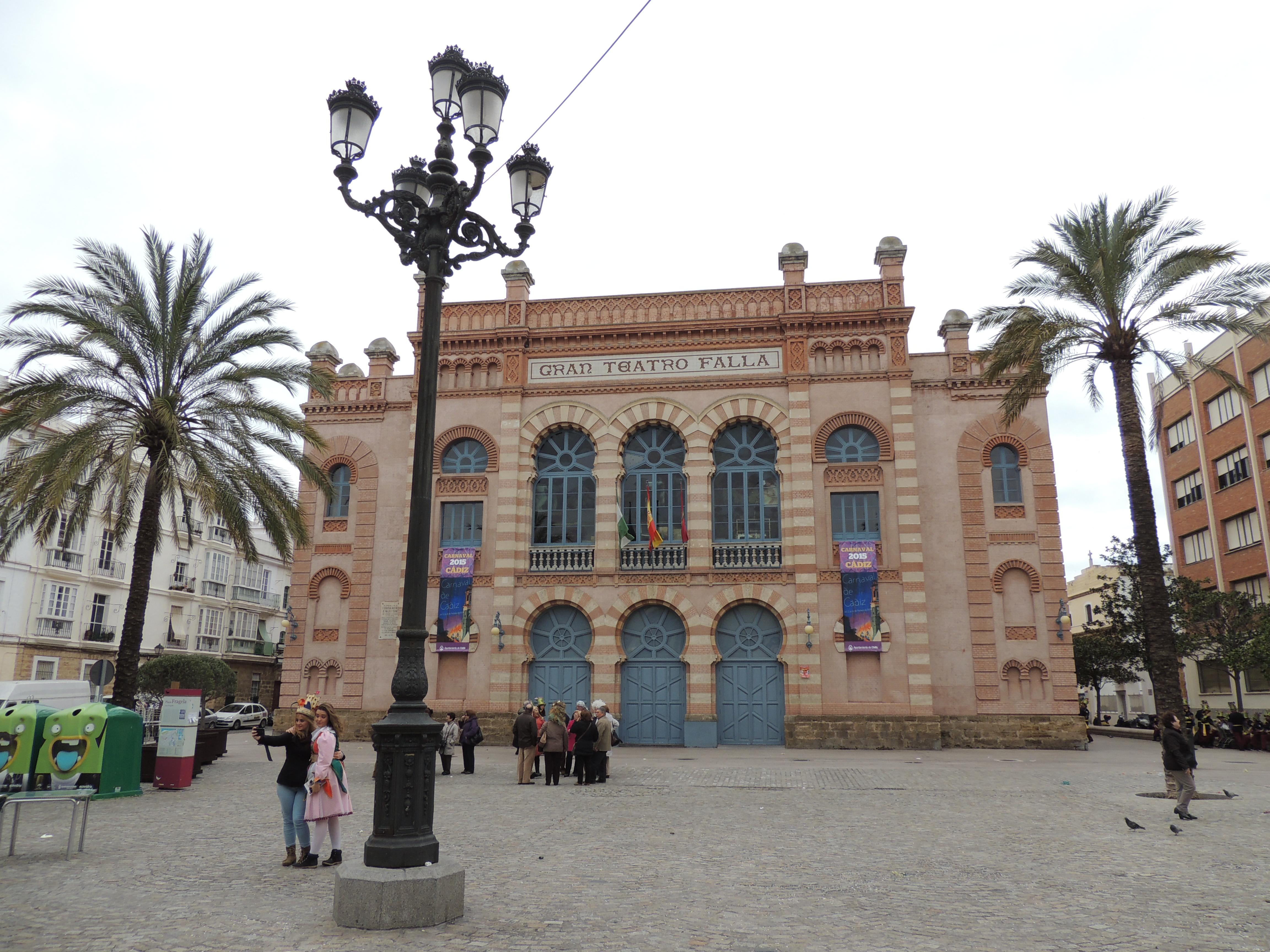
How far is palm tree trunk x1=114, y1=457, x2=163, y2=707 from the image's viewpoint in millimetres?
16922

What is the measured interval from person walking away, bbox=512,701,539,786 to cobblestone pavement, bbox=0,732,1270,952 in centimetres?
125

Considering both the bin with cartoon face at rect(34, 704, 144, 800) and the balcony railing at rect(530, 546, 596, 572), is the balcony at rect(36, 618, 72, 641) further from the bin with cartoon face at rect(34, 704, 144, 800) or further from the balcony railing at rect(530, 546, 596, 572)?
the bin with cartoon face at rect(34, 704, 144, 800)

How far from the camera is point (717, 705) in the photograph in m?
25.9

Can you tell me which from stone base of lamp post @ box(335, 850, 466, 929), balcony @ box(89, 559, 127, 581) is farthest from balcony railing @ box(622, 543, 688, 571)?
balcony @ box(89, 559, 127, 581)

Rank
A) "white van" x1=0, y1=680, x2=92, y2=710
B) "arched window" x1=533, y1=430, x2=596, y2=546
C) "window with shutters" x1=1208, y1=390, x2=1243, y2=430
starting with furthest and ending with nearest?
1. "window with shutters" x1=1208, y1=390, x2=1243, y2=430
2. "arched window" x1=533, y1=430, x2=596, y2=546
3. "white van" x1=0, y1=680, x2=92, y2=710

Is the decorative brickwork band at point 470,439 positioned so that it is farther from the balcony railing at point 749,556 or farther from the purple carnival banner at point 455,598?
the balcony railing at point 749,556

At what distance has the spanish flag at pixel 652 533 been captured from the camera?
26.6 metres

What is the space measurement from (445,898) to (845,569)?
66.7 ft

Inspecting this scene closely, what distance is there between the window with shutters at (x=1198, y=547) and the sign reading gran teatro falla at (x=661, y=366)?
26182mm

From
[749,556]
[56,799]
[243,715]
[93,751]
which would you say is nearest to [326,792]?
[56,799]

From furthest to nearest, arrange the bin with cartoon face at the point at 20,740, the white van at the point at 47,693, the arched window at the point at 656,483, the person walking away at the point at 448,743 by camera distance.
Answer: the arched window at the point at 656,483 → the white van at the point at 47,693 → the person walking away at the point at 448,743 → the bin with cartoon face at the point at 20,740

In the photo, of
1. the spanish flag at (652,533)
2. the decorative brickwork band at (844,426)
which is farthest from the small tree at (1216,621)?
the spanish flag at (652,533)

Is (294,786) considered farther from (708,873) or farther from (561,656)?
(561,656)

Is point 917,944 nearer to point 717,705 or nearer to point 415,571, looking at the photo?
point 415,571
